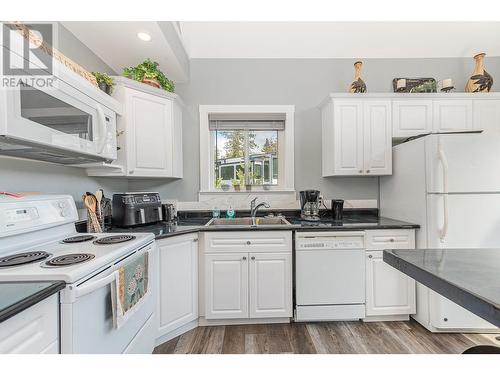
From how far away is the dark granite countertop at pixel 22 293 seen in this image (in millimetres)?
657

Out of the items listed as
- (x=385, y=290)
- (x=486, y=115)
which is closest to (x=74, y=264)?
(x=385, y=290)

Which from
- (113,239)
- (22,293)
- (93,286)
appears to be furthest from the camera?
(113,239)

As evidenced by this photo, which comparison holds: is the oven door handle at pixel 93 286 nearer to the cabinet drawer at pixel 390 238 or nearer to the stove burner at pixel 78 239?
the stove burner at pixel 78 239

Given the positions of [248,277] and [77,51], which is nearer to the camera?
[77,51]

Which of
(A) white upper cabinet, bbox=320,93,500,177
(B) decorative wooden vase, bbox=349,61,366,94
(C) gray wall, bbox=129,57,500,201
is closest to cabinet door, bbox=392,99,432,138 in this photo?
(A) white upper cabinet, bbox=320,93,500,177

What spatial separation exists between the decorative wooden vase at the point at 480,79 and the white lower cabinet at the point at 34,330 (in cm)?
390

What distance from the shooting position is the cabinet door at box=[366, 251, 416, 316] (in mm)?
2033

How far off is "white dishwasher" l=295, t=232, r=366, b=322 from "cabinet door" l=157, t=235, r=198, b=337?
90 cm

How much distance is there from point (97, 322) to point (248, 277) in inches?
47.0

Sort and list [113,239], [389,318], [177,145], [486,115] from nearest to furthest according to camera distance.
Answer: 1. [113,239]
2. [389,318]
3. [486,115]
4. [177,145]

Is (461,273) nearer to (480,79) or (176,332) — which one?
(176,332)

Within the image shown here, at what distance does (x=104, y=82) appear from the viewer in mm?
1817
